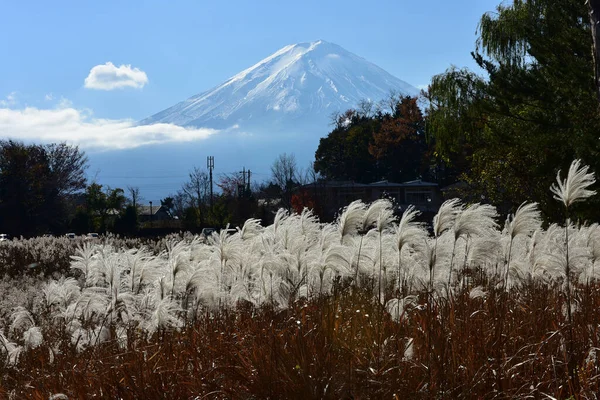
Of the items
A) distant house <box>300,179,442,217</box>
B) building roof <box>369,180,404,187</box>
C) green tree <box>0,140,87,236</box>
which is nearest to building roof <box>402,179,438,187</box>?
distant house <box>300,179,442,217</box>

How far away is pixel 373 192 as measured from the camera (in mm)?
60531

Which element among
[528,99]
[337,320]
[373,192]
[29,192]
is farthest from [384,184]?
[337,320]

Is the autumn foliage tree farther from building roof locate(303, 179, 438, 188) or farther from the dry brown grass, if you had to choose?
the dry brown grass

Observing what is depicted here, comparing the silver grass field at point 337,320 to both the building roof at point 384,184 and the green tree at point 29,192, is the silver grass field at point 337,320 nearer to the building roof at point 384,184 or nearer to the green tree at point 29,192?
the green tree at point 29,192

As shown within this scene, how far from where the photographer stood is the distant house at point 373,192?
50688 millimetres

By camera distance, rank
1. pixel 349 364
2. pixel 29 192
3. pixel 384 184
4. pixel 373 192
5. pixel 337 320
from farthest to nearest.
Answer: pixel 373 192 < pixel 384 184 < pixel 29 192 < pixel 337 320 < pixel 349 364

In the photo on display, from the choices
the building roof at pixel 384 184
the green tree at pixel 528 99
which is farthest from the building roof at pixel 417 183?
the green tree at pixel 528 99

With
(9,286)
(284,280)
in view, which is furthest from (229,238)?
(9,286)

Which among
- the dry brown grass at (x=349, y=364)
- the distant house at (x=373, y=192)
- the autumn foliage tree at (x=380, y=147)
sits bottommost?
the dry brown grass at (x=349, y=364)

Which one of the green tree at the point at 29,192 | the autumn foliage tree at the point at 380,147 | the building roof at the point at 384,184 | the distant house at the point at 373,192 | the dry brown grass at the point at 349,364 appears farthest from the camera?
the building roof at the point at 384,184

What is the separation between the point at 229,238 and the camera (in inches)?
246

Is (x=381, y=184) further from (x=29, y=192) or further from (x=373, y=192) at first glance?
(x=29, y=192)

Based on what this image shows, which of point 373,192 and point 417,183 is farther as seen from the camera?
point 373,192

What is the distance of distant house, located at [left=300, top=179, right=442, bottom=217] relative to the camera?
166 feet
